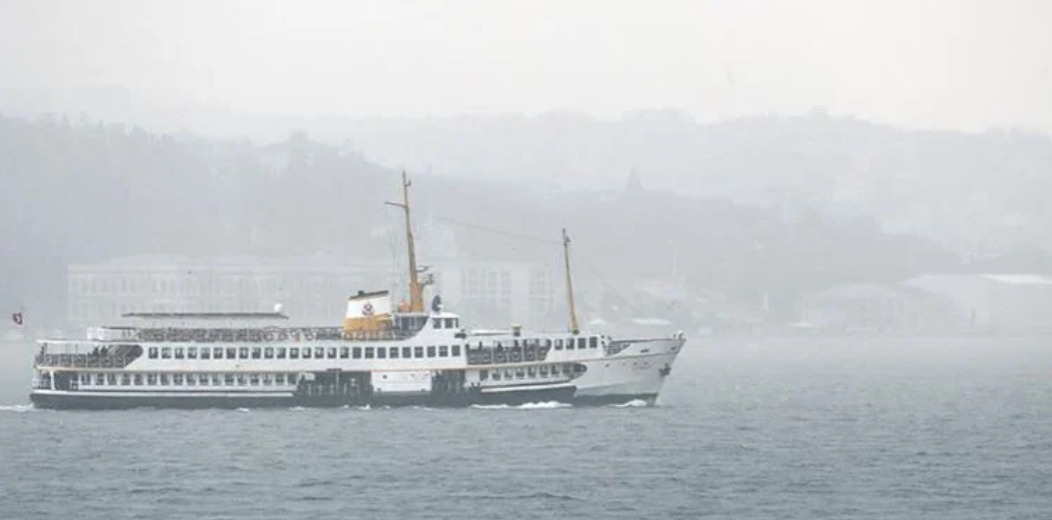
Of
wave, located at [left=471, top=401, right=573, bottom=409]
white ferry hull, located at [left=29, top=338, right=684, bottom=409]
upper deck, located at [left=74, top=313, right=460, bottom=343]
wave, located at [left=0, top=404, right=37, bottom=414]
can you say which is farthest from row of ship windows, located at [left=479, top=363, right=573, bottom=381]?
wave, located at [left=0, top=404, right=37, bottom=414]

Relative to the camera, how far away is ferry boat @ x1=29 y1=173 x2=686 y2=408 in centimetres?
11712

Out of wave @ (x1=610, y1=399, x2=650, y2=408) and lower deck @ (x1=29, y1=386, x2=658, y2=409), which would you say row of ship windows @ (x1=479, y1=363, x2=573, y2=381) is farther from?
wave @ (x1=610, y1=399, x2=650, y2=408)

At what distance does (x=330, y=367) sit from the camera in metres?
118

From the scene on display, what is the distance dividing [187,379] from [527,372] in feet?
57.0

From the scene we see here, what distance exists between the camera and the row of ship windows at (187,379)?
386 ft

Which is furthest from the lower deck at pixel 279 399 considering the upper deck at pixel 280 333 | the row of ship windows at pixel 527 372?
the upper deck at pixel 280 333

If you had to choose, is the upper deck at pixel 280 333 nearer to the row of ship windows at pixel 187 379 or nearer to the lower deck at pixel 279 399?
the row of ship windows at pixel 187 379

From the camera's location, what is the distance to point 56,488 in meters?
88.1

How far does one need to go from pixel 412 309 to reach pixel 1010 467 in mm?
36725

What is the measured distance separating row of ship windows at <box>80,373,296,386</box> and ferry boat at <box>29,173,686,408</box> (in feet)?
0.17

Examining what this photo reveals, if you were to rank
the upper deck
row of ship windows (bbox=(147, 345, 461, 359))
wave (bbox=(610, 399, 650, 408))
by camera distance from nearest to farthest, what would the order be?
row of ship windows (bbox=(147, 345, 461, 359)) → the upper deck → wave (bbox=(610, 399, 650, 408))

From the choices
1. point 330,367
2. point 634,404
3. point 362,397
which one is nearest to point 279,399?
point 330,367

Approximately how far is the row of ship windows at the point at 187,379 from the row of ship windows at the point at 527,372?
10.1 meters

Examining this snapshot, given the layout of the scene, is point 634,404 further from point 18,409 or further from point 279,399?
point 18,409
